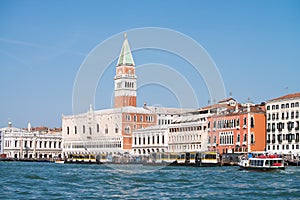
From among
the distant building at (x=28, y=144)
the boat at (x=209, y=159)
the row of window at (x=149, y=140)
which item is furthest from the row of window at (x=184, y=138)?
the distant building at (x=28, y=144)

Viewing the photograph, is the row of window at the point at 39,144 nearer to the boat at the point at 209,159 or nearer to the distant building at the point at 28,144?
the distant building at the point at 28,144

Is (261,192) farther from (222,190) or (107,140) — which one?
(107,140)

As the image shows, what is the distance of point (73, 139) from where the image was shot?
4144 inches

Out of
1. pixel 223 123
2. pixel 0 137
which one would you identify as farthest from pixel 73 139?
pixel 223 123

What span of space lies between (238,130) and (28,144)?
58210 mm

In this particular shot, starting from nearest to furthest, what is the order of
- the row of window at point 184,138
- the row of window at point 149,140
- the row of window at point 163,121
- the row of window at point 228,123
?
the row of window at point 228,123, the row of window at point 184,138, the row of window at point 149,140, the row of window at point 163,121

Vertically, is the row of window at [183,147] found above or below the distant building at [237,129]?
below

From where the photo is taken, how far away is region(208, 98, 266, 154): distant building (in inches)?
2667

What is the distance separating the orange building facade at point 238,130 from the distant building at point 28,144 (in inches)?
2051

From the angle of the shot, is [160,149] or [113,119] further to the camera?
[113,119]

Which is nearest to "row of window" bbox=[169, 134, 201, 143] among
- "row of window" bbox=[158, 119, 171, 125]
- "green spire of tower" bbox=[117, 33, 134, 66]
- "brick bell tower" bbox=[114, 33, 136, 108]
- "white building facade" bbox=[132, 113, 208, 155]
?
"white building facade" bbox=[132, 113, 208, 155]

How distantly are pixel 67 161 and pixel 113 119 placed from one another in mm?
9200

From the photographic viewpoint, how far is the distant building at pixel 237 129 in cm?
6775

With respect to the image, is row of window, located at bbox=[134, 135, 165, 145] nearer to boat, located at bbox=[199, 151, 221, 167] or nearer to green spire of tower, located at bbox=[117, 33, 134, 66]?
boat, located at bbox=[199, 151, 221, 167]
